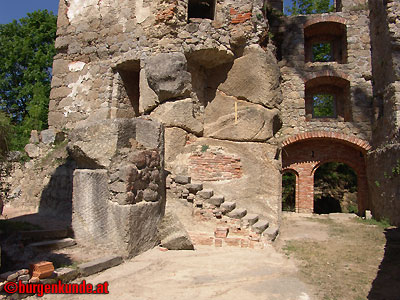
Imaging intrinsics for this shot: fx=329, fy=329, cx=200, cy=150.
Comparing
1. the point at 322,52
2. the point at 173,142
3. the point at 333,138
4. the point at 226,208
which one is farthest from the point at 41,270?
the point at 322,52

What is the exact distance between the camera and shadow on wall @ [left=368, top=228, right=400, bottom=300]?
11.7 ft

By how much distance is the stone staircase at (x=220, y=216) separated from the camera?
5754 millimetres

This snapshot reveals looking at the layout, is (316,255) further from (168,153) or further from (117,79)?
(117,79)

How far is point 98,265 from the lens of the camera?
160 inches

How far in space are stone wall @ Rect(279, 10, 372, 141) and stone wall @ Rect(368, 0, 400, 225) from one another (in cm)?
81

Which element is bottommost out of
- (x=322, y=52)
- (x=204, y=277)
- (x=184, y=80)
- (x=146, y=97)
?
(x=204, y=277)

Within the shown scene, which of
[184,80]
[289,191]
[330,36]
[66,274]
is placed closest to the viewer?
[66,274]

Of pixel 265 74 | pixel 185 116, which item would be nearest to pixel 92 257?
pixel 185 116

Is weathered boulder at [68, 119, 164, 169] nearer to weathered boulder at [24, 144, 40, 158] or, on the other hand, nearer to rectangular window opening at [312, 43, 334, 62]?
weathered boulder at [24, 144, 40, 158]

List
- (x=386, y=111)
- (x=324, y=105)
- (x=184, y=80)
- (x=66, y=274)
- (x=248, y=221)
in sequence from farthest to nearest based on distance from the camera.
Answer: (x=324, y=105), (x=386, y=111), (x=184, y=80), (x=248, y=221), (x=66, y=274)

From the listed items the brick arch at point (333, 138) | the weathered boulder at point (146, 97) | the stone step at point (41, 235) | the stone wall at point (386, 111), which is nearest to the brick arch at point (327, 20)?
the stone wall at point (386, 111)

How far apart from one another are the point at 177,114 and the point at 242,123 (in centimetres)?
169

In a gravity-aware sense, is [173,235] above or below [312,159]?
below

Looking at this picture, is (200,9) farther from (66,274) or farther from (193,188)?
(66,274)
